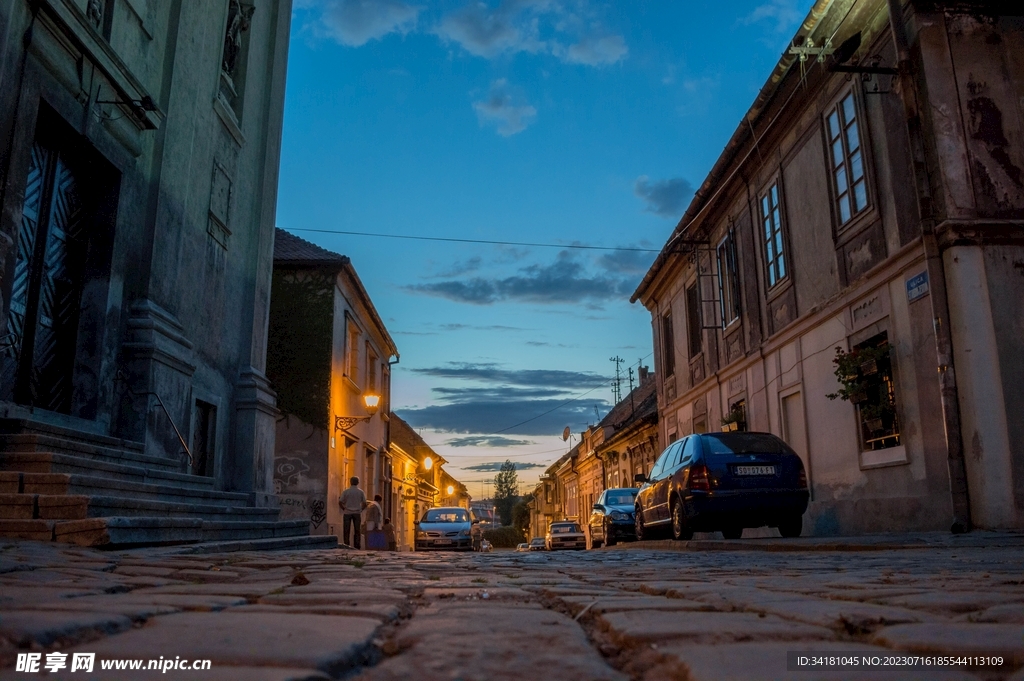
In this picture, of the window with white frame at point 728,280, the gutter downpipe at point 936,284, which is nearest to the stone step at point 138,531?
the gutter downpipe at point 936,284

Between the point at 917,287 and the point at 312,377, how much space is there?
14983mm

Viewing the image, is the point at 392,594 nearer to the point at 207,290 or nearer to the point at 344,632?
the point at 344,632

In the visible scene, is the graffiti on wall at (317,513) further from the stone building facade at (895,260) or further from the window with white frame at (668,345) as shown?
the window with white frame at (668,345)

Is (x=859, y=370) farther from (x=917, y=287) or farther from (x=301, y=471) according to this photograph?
(x=301, y=471)

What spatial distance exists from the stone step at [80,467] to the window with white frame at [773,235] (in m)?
12.1

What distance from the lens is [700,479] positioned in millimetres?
10969

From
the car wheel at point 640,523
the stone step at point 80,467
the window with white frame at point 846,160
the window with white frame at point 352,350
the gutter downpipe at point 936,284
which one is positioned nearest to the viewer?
the stone step at point 80,467

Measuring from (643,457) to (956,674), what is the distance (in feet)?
95.6

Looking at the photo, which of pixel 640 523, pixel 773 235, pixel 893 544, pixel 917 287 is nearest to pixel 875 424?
pixel 917 287

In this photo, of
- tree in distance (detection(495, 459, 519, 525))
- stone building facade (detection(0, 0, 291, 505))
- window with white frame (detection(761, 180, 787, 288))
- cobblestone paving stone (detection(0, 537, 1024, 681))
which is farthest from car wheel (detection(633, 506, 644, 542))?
tree in distance (detection(495, 459, 519, 525))

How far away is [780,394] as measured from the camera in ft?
52.9

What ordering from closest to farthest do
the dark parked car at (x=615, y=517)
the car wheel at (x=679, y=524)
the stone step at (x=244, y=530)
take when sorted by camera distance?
1. the stone step at (x=244, y=530)
2. the car wheel at (x=679, y=524)
3. the dark parked car at (x=615, y=517)

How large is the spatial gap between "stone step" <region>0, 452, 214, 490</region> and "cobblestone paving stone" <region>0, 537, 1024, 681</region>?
319cm

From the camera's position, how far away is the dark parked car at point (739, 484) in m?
10.9
